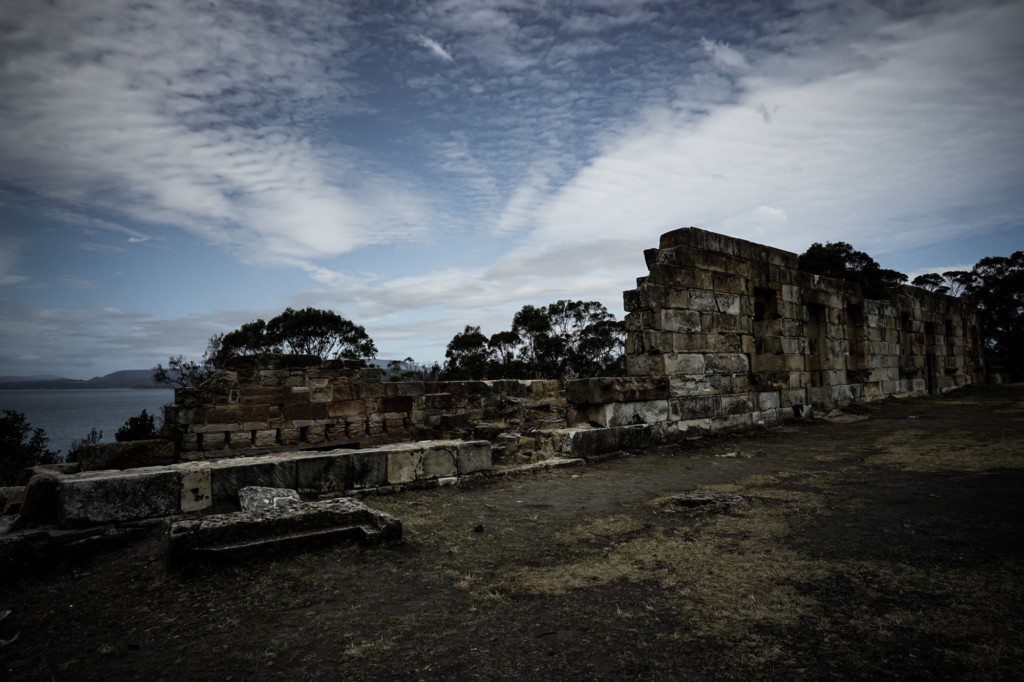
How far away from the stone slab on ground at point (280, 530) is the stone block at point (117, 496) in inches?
43.7

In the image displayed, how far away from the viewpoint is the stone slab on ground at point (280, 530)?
11.1 ft

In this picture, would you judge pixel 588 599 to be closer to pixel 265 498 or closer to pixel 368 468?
pixel 265 498

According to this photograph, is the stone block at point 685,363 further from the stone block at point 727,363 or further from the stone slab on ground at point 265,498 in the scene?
the stone slab on ground at point 265,498

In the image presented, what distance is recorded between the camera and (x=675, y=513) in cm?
435

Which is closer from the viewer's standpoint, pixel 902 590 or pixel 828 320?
pixel 902 590

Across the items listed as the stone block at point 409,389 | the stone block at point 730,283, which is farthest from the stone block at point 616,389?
the stone block at point 409,389

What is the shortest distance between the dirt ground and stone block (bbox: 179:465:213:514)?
18.8 inches

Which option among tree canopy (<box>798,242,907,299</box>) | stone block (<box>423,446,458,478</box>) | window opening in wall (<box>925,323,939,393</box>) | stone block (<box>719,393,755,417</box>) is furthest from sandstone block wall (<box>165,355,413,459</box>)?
tree canopy (<box>798,242,907,299</box>)

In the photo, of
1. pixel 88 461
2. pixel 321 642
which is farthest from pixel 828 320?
pixel 88 461

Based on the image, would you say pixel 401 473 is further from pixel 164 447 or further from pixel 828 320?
pixel 828 320

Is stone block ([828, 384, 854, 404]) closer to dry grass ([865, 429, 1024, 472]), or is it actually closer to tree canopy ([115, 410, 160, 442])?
dry grass ([865, 429, 1024, 472])

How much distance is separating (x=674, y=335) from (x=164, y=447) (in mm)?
9208

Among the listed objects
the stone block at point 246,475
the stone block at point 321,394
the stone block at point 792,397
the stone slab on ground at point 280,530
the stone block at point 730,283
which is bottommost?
Result: the stone slab on ground at point 280,530

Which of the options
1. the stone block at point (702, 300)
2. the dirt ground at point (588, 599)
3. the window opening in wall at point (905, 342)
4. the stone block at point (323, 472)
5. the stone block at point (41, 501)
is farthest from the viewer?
the window opening in wall at point (905, 342)
